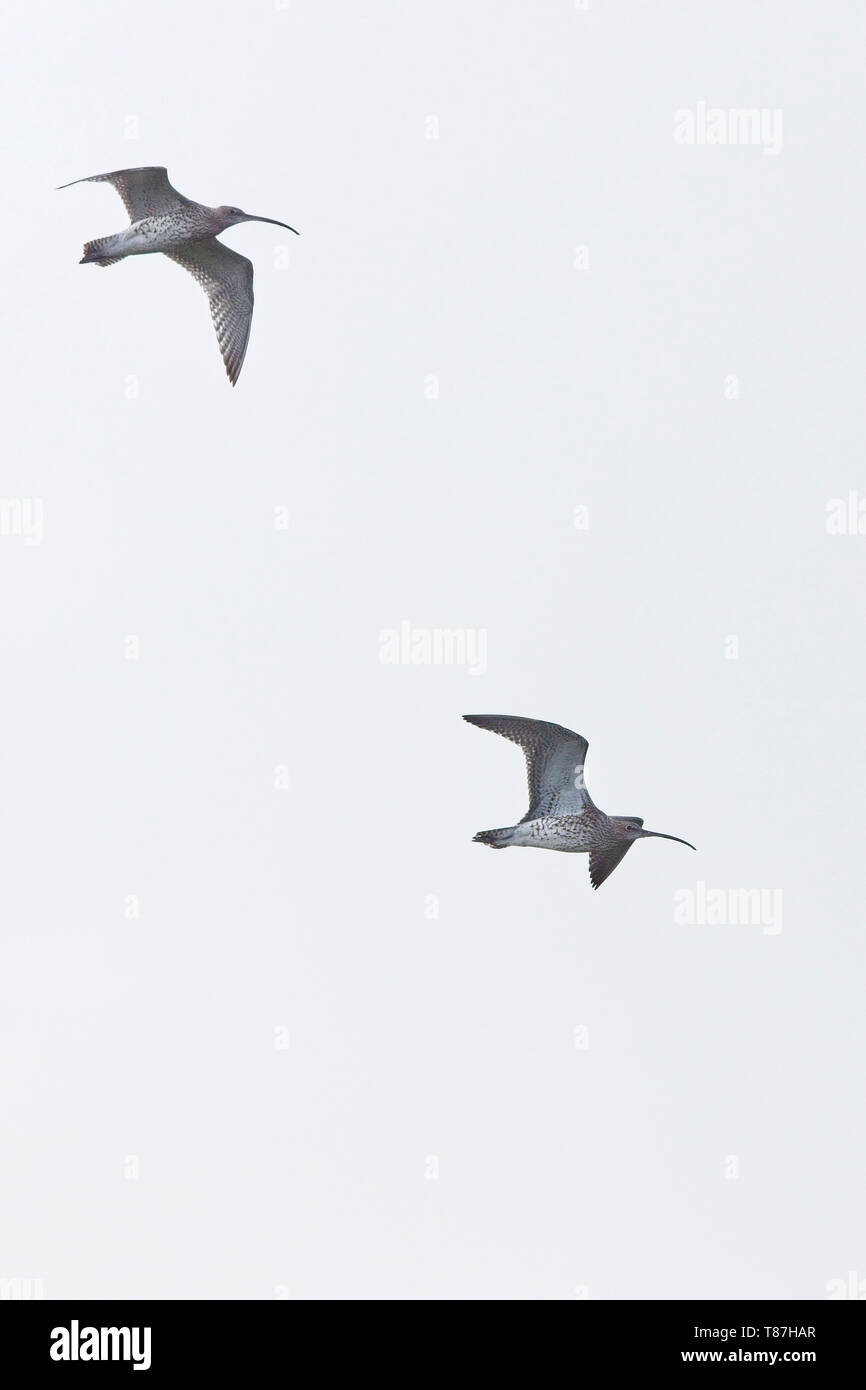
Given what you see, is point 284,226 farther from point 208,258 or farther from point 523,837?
point 523,837

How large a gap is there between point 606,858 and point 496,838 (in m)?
1.71

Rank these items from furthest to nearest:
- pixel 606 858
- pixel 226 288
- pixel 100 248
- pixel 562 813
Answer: pixel 226 288, pixel 606 858, pixel 562 813, pixel 100 248

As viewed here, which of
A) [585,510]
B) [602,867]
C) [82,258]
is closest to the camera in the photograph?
[82,258]

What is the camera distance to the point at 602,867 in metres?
26.6

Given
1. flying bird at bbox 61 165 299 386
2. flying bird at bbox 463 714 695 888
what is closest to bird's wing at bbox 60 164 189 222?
flying bird at bbox 61 165 299 386

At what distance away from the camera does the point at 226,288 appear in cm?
2723

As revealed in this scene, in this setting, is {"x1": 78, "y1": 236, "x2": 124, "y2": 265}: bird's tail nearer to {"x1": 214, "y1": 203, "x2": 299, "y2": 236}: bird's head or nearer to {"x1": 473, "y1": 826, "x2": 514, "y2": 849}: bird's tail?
{"x1": 214, "y1": 203, "x2": 299, "y2": 236}: bird's head

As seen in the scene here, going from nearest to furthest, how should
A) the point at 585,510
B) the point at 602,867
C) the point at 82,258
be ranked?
the point at 82,258
the point at 602,867
the point at 585,510

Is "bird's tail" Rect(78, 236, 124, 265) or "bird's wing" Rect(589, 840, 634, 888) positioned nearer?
"bird's tail" Rect(78, 236, 124, 265)

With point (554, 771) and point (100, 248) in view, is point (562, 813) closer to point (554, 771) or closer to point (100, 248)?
point (554, 771)

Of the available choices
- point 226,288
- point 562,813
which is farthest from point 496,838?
point 226,288

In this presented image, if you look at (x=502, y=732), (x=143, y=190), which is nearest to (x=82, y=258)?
(x=143, y=190)

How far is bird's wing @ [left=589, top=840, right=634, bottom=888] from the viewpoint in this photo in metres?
26.5

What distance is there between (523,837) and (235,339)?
23.4 ft
